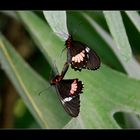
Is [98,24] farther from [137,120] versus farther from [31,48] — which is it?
[31,48]

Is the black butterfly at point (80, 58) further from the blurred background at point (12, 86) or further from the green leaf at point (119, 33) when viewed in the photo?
the blurred background at point (12, 86)

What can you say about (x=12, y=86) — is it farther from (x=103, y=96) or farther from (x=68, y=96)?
(x=68, y=96)

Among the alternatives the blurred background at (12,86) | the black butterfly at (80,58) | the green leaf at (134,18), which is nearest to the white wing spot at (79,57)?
the black butterfly at (80,58)

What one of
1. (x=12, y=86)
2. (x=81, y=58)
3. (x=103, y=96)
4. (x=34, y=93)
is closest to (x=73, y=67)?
(x=81, y=58)

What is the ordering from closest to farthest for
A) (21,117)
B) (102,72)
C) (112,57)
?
(102,72), (112,57), (21,117)

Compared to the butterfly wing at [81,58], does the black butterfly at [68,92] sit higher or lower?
lower

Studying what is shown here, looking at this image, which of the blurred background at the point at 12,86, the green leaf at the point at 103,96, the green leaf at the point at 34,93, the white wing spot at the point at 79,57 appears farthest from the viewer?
the blurred background at the point at 12,86
